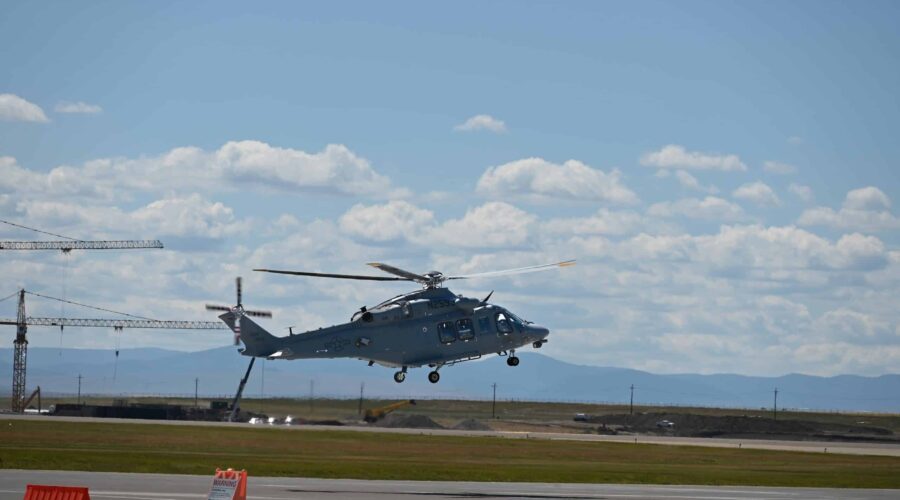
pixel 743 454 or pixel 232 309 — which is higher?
pixel 232 309

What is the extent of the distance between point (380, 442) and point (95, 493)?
6302cm

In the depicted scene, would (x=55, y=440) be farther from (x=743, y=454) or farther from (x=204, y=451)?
(x=743, y=454)

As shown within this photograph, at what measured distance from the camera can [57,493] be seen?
46250 millimetres

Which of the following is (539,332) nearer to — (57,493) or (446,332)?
(446,332)

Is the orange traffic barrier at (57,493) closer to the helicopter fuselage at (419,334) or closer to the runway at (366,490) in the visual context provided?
the runway at (366,490)

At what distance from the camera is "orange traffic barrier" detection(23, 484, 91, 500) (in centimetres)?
4503

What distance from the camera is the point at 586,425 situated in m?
189

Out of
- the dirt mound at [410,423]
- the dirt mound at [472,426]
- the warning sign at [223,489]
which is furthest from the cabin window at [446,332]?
the dirt mound at [472,426]

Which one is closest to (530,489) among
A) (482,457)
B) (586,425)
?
(482,457)

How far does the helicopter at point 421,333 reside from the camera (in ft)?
252

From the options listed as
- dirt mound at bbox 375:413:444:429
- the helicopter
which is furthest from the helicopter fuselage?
dirt mound at bbox 375:413:444:429

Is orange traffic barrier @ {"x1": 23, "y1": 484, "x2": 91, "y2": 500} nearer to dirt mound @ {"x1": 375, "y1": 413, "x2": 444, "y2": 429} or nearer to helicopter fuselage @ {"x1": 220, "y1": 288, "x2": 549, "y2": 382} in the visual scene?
helicopter fuselage @ {"x1": 220, "y1": 288, "x2": 549, "y2": 382}

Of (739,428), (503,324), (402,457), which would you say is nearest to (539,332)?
(503,324)

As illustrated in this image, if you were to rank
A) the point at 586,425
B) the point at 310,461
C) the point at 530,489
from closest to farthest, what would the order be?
1. the point at 530,489
2. the point at 310,461
3. the point at 586,425
